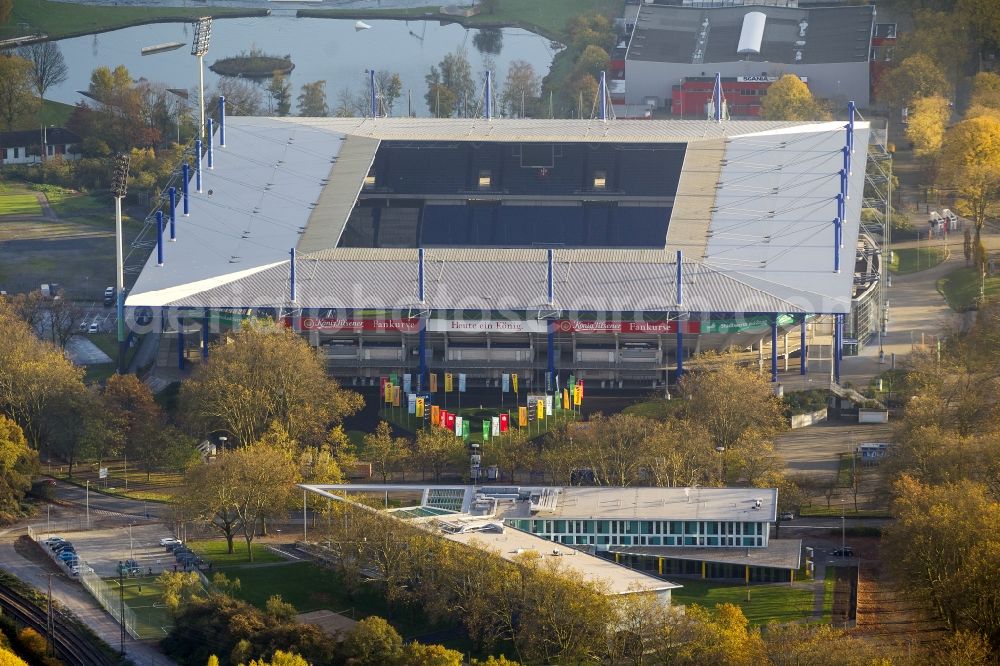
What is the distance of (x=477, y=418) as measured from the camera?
12850cm

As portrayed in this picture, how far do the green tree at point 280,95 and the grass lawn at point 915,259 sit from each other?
5014 centimetres

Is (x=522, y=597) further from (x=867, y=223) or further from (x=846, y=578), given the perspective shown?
(x=867, y=223)

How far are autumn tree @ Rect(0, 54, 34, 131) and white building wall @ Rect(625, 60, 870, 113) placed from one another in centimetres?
4003

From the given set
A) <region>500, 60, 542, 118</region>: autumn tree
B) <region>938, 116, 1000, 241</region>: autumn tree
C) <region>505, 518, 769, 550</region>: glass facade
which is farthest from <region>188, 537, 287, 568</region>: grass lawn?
<region>500, 60, 542, 118</region>: autumn tree

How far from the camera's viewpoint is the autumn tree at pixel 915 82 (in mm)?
171000

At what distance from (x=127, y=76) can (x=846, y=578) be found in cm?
8873

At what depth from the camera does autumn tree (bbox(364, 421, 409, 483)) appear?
120938 mm

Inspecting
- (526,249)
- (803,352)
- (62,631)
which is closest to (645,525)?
(62,631)

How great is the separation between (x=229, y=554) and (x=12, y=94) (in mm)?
77035

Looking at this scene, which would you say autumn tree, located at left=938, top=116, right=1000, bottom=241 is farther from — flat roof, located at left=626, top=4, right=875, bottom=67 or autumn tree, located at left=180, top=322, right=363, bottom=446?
autumn tree, located at left=180, top=322, right=363, bottom=446

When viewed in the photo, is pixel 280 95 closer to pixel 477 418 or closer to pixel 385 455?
pixel 477 418

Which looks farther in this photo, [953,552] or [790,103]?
[790,103]

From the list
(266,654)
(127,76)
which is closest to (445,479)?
(266,654)

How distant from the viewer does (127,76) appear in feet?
602
